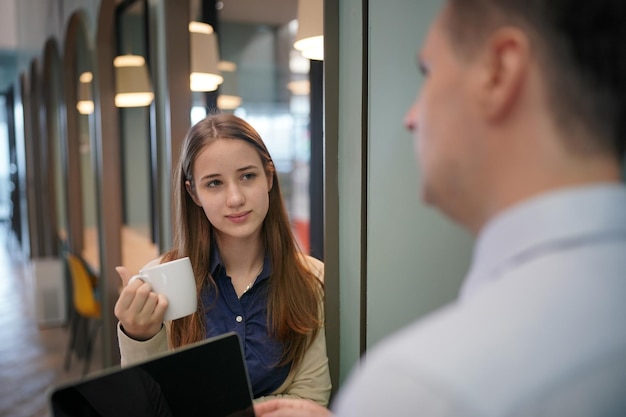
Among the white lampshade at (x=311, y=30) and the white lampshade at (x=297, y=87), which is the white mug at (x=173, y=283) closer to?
the white lampshade at (x=311, y=30)

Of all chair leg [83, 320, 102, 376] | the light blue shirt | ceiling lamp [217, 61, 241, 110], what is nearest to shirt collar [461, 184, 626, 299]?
the light blue shirt

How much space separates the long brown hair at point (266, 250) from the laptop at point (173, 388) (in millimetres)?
249

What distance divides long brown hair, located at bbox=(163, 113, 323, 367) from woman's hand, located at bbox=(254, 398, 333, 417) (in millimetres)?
206

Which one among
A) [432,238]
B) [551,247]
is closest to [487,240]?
[551,247]

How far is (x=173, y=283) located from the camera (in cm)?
102

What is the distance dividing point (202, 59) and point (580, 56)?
200 centimetres

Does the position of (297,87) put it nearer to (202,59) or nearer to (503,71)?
(202,59)

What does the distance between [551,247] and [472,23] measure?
209mm

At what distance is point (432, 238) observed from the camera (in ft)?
3.27

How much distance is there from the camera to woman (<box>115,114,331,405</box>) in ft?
3.51

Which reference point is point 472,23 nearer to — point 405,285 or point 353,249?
point 405,285

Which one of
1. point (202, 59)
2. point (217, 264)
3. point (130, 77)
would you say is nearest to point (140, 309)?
point (217, 264)

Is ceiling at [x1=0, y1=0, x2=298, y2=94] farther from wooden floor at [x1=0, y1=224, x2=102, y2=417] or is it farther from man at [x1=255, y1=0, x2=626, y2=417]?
man at [x1=255, y1=0, x2=626, y2=417]

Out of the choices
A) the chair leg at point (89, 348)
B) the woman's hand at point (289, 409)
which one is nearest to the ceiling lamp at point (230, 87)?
the chair leg at point (89, 348)
